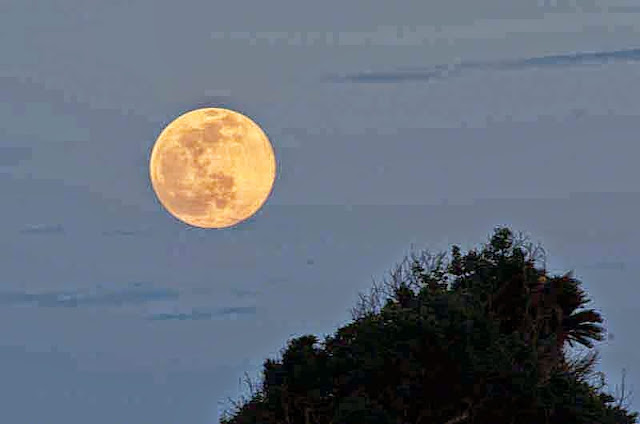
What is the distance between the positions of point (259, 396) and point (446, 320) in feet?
19.6

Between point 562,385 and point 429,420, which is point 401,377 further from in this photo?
point 562,385

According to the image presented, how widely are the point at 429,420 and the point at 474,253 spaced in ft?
30.5

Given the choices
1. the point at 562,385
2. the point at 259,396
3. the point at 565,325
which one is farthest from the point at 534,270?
the point at 259,396

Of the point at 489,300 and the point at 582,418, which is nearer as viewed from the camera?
the point at 582,418

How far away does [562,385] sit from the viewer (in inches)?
1864

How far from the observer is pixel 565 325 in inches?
2009

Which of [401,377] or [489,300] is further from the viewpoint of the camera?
[489,300]

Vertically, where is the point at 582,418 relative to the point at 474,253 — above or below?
below

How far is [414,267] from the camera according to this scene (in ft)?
175

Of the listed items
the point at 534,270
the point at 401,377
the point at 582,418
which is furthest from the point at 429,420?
the point at 534,270

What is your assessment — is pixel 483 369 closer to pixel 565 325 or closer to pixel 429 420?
pixel 429 420

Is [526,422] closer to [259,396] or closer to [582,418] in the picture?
[582,418]

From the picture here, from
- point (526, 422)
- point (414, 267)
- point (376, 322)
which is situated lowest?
point (526, 422)

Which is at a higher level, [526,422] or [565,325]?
[565,325]
